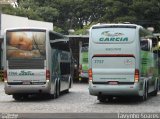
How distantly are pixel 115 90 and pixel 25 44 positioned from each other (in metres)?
4.84

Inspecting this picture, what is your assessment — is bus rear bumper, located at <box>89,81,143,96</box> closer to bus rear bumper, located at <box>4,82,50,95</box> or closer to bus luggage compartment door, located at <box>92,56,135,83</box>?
bus luggage compartment door, located at <box>92,56,135,83</box>

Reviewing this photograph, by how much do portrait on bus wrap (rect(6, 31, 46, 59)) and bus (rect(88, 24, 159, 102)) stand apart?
8.73 feet

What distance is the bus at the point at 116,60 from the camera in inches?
891

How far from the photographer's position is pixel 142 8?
62500 millimetres

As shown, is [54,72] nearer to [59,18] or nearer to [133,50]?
[133,50]

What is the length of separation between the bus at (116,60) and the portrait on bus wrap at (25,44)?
2660 millimetres

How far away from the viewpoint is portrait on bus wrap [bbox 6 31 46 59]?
2450cm

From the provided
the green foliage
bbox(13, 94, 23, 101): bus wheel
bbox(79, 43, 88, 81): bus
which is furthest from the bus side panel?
the green foliage

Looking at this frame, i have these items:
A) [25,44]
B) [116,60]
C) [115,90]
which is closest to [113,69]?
[116,60]

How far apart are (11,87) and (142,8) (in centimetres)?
3996

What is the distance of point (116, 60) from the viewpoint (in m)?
22.7

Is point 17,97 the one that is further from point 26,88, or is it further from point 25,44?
point 25,44

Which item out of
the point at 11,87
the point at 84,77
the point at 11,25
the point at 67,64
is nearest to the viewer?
the point at 11,87

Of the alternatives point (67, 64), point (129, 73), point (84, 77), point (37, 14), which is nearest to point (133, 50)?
point (129, 73)
